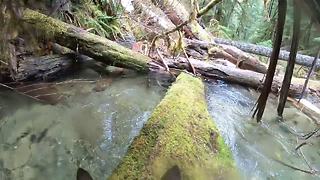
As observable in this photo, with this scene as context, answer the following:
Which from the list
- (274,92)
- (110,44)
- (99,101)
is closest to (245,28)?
(274,92)

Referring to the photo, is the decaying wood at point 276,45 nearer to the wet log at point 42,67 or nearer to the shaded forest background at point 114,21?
the shaded forest background at point 114,21

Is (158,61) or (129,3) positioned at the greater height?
(129,3)

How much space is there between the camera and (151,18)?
8.66m

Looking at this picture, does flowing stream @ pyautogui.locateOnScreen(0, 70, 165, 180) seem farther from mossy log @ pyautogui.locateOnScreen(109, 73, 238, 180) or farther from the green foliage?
the green foliage

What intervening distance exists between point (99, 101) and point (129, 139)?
1.10m

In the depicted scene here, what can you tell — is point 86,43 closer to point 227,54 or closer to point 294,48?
point 227,54

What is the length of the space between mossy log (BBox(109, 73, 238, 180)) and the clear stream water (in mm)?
514

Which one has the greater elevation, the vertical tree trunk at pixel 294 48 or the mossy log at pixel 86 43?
the vertical tree trunk at pixel 294 48

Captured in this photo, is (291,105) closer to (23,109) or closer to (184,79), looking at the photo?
(184,79)

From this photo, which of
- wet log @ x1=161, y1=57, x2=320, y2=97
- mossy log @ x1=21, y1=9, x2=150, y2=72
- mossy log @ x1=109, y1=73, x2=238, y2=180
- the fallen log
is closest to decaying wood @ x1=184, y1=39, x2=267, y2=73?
the fallen log

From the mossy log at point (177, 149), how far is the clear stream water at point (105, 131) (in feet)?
1.69

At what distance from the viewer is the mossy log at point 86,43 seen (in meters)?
5.17

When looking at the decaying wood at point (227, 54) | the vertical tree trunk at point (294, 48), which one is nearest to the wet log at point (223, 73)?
the decaying wood at point (227, 54)

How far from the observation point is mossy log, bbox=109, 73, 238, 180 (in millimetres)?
2561
